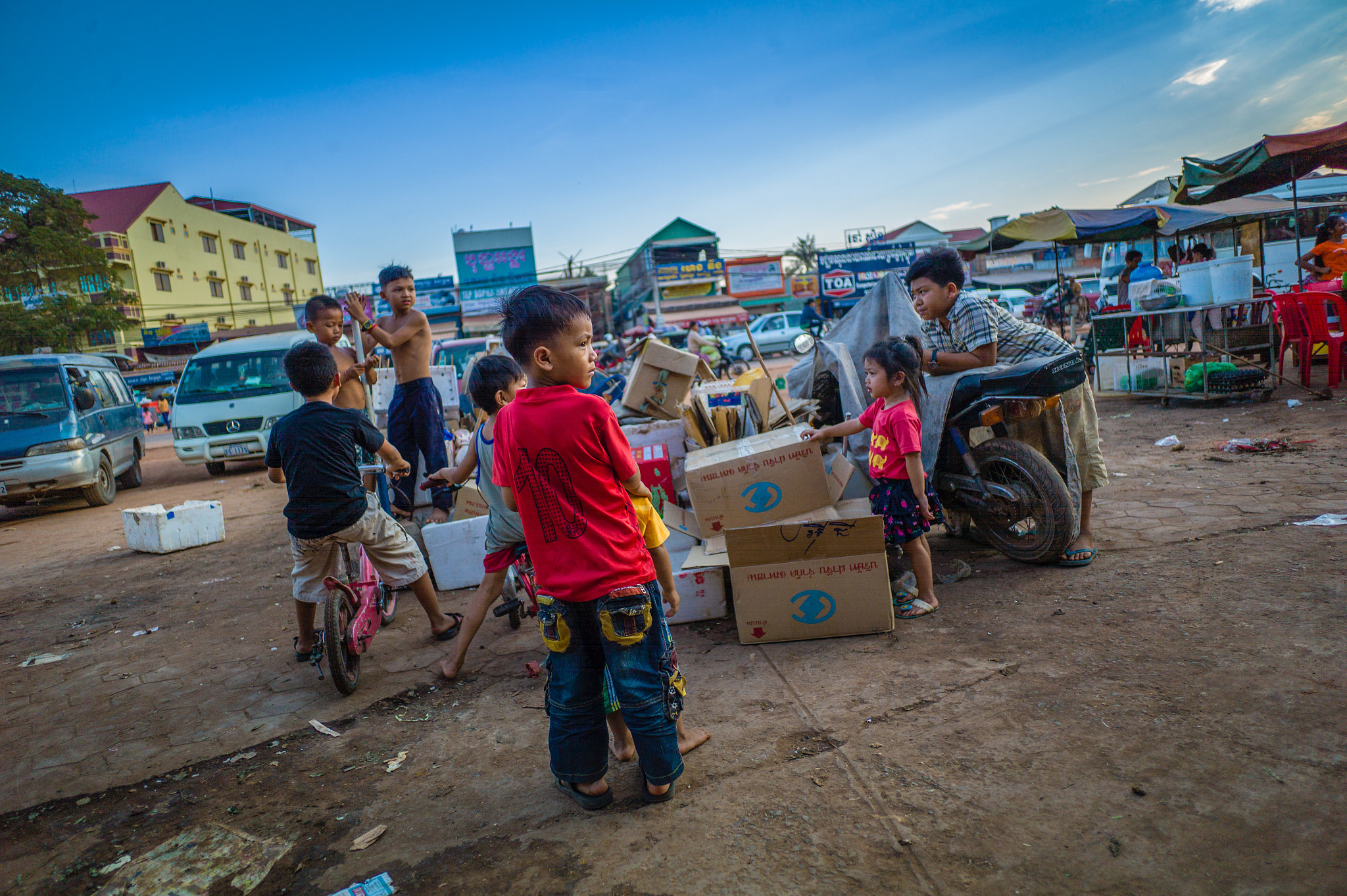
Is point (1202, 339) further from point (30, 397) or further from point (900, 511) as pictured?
point (30, 397)

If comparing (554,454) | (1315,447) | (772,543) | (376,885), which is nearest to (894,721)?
(772,543)

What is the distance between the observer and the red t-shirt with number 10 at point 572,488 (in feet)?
6.26

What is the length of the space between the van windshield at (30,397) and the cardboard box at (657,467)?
773cm

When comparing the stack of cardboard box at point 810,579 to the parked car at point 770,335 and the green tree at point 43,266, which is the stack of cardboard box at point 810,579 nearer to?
the parked car at point 770,335

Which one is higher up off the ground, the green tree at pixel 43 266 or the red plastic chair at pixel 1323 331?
the green tree at pixel 43 266

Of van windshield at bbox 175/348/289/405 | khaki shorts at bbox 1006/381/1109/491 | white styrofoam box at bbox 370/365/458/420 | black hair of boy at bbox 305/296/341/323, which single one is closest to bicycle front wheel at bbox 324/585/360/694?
black hair of boy at bbox 305/296/341/323

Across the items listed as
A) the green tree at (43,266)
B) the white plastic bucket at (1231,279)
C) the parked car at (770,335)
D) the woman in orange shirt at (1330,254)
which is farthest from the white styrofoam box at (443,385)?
the parked car at (770,335)

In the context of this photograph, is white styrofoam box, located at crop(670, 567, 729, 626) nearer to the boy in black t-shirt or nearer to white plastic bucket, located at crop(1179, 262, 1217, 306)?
the boy in black t-shirt

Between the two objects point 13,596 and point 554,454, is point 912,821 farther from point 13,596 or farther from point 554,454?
point 13,596

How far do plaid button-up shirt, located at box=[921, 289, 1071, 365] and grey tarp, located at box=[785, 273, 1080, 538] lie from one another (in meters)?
0.15

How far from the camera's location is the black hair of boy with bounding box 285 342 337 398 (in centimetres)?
299

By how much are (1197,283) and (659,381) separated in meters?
5.94

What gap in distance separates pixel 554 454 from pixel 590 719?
784mm

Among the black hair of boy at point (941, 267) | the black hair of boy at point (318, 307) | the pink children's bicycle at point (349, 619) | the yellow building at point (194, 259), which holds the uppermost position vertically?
the yellow building at point (194, 259)
